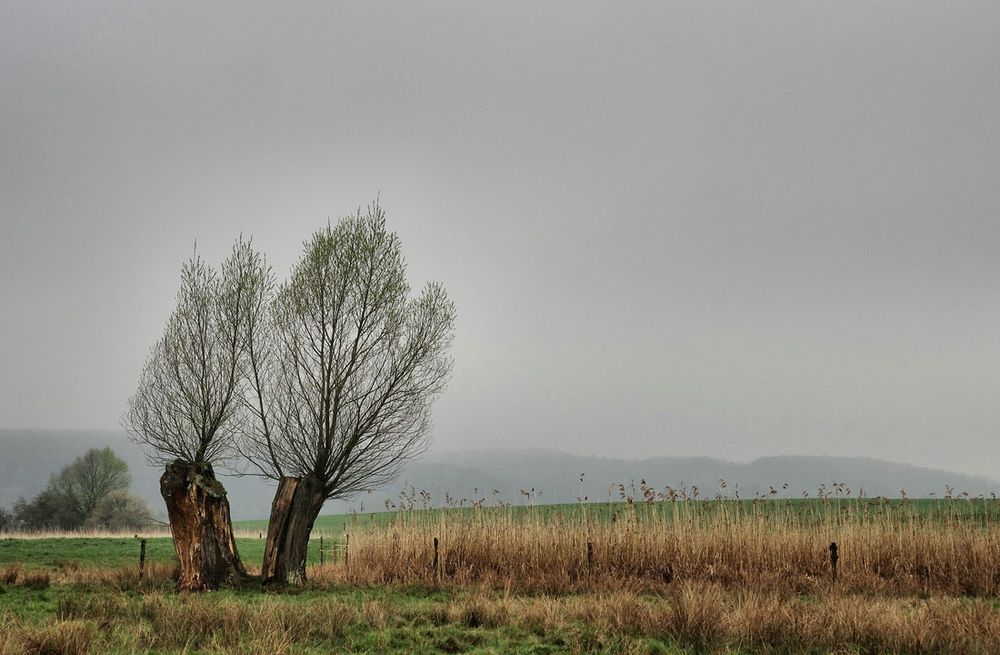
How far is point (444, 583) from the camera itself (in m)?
13.3

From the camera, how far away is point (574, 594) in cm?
1165

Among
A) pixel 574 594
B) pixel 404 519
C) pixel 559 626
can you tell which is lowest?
pixel 574 594

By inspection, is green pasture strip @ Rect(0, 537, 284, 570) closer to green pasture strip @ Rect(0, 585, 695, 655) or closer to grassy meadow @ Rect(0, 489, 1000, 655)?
grassy meadow @ Rect(0, 489, 1000, 655)

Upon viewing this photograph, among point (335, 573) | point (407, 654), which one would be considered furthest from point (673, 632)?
point (335, 573)

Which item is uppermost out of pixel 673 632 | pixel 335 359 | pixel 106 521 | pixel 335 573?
pixel 335 359

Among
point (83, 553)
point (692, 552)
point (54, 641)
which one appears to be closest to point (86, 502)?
point (83, 553)

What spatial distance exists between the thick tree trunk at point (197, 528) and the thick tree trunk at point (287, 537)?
68cm

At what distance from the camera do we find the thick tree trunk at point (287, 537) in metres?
13.7

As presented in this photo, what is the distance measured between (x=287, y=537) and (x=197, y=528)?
166 cm

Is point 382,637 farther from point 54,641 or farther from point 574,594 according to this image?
point 574,594

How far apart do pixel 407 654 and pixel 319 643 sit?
3.12 feet

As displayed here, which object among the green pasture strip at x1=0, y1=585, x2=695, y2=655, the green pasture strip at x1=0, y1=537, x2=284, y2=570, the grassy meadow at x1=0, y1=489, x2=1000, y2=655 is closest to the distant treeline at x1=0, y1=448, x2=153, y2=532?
the green pasture strip at x1=0, y1=537, x2=284, y2=570

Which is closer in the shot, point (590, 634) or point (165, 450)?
point (590, 634)

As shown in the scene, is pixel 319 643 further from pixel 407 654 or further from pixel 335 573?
pixel 335 573
